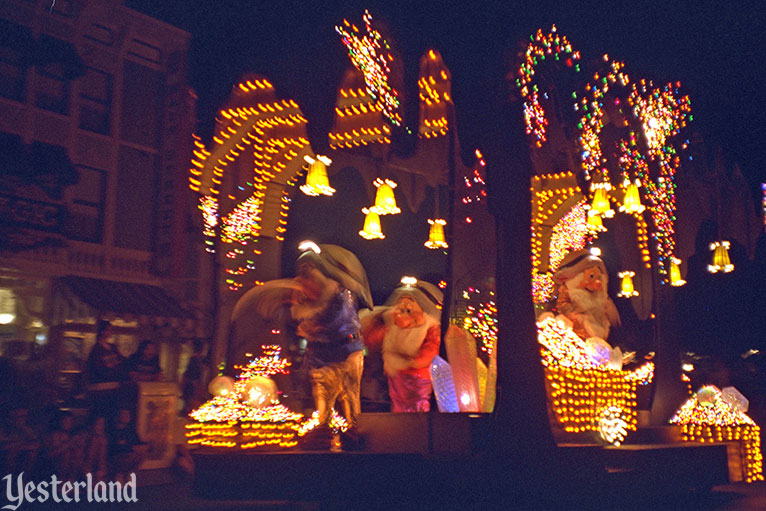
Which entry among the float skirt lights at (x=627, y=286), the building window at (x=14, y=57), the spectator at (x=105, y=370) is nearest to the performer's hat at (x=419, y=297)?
the float skirt lights at (x=627, y=286)

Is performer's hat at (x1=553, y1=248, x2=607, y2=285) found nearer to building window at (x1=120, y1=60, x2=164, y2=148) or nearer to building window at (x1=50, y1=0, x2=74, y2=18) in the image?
building window at (x1=120, y1=60, x2=164, y2=148)

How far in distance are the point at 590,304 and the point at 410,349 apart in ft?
8.96

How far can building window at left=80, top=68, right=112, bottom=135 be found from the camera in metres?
15.5

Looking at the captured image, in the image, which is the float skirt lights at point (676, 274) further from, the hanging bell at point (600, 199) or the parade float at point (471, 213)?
the hanging bell at point (600, 199)

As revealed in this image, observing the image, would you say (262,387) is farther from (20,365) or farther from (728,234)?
(728,234)

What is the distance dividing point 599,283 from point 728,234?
13.7 feet

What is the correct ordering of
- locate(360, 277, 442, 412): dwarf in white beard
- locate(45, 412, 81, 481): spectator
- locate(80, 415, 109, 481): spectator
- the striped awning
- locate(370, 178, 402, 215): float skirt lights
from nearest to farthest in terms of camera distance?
locate(45, 412, 81, 481): spectator < locate(80, 415, 109, 481): spectator < locate(360, 277, 442, 412): dwarf in white beard < locate(370, 178, 402, 215): float skirt lights < the striped awning

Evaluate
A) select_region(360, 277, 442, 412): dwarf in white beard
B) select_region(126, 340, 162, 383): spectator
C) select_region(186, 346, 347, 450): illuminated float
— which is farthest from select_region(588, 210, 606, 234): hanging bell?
select_region(126, 340, 162, 383): spectator

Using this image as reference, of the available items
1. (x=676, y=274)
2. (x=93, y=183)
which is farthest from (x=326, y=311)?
(x=93, y=183)

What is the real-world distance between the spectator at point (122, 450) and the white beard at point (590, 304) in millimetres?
6349

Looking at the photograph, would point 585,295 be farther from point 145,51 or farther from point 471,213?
point 145,51

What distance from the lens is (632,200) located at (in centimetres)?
1131

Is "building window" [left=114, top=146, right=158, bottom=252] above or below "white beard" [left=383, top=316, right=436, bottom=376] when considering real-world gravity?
above

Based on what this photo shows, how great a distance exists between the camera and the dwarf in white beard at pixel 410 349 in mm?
11273
